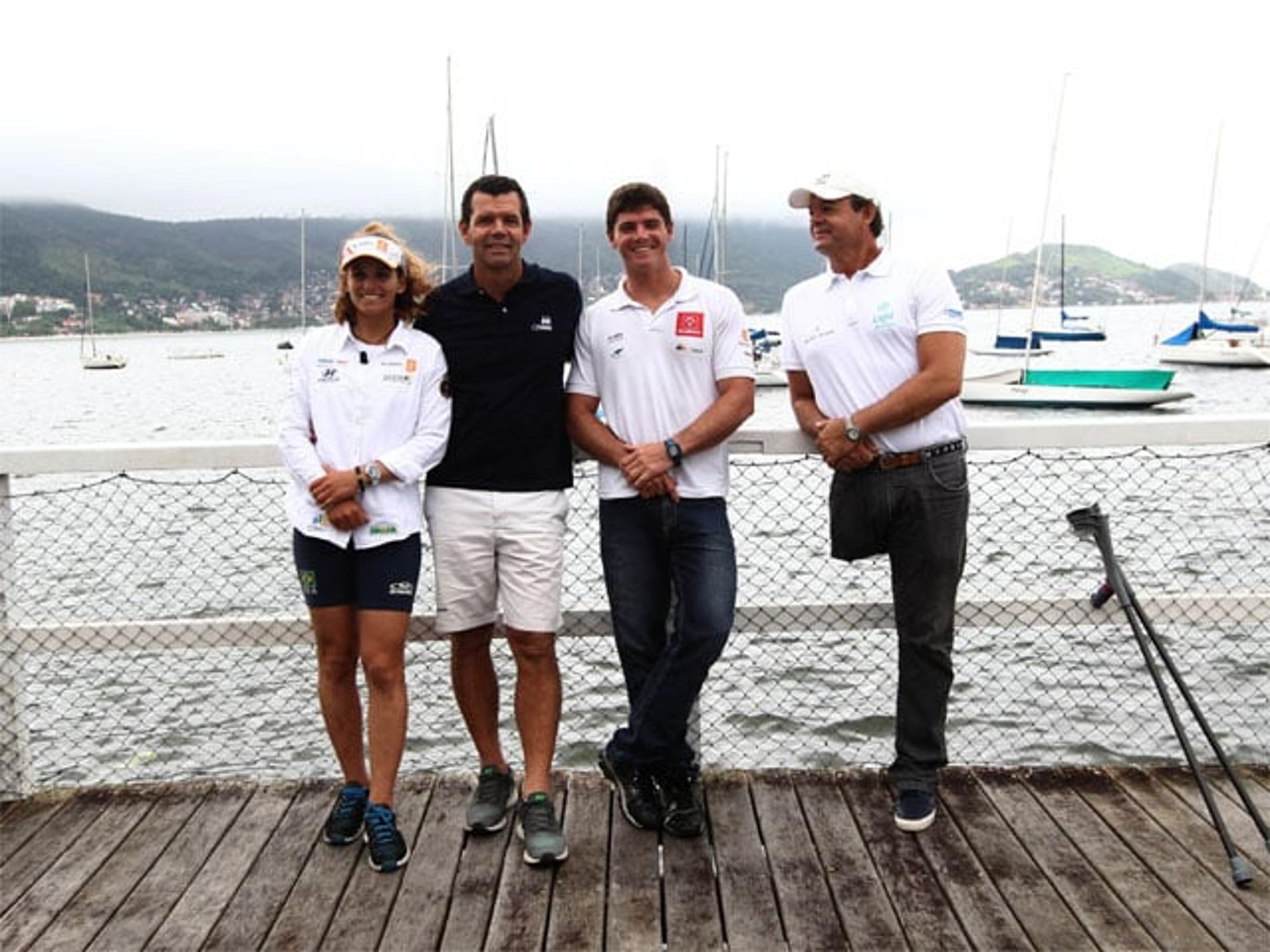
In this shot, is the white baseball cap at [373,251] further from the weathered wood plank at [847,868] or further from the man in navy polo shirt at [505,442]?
the weathered wood plank at [847,868]

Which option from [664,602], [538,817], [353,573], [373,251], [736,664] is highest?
[373,251]

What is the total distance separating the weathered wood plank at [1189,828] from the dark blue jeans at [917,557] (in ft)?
2.24

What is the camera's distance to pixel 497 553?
336 centimetres

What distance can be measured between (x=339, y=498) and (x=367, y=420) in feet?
0.79

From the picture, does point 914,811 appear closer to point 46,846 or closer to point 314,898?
point 314,898

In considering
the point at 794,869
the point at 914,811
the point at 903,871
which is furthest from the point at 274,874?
the point at 914,811

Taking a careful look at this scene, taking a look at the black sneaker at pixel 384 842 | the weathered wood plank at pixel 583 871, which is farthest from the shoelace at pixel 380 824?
the weathered wood plank at pixel 583 871

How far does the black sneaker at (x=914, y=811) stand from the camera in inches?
134

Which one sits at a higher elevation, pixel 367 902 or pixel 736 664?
pixel 367 902

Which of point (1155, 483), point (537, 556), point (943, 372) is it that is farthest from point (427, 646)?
point (1155, 483)

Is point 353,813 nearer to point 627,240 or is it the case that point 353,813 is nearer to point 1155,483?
point 627,240

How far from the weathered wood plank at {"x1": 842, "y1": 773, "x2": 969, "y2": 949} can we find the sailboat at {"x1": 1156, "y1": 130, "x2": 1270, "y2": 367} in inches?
2065

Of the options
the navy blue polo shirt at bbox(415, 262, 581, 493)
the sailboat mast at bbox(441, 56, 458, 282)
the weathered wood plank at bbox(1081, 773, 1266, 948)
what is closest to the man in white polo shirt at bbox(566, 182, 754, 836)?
the navy blue polo shirt at bbox(415, 262, 581, 493)

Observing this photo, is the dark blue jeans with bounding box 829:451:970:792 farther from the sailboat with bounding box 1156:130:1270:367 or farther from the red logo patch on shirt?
the sailboat with bounding box 1156:130:1270:367
